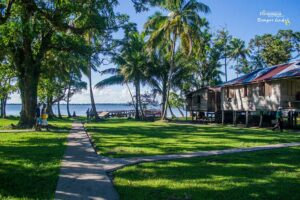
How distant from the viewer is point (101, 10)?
1727 cm

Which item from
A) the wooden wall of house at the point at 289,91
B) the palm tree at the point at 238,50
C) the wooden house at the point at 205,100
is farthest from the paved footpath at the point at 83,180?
the palm tree at the point at 238,50

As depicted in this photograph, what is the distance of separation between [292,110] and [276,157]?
47.0 feet

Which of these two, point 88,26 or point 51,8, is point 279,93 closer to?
point 88,26

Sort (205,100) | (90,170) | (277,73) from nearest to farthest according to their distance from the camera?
(90,170)
(277,73)
(205,100)

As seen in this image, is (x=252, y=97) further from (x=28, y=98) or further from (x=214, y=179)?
(x=214, y=179)

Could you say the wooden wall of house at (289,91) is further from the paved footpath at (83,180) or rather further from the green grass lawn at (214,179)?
the paved footpath at (83,180)

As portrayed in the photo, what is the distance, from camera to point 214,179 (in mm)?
7430

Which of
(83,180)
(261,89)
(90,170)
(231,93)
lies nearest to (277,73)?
(261,89)

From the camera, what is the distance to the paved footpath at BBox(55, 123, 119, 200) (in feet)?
20.3

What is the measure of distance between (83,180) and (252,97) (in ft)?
77.5

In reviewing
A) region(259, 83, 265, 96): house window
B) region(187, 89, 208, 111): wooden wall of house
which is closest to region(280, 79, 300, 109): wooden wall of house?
region(259, 83, 265, 96): house window

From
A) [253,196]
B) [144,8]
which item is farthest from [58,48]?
[253,196]

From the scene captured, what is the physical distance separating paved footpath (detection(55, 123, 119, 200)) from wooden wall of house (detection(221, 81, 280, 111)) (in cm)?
1904

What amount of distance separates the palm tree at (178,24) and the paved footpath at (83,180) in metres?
24.1
